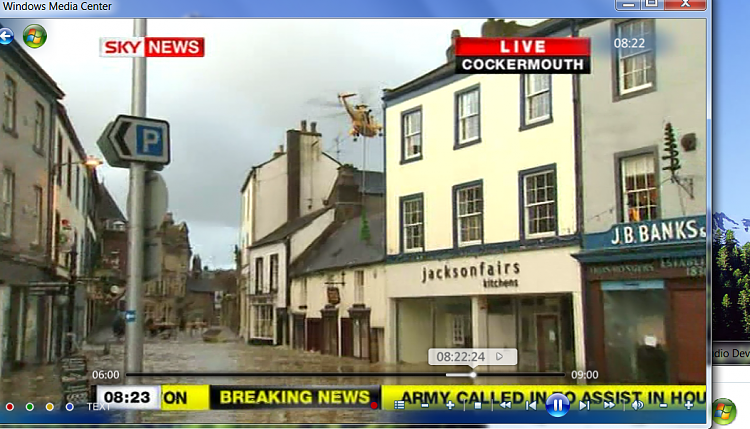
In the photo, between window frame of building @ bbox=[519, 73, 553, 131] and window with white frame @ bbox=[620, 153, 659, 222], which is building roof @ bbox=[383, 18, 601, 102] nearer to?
window frame of building @ bbox=[519, 73, 553, 131]

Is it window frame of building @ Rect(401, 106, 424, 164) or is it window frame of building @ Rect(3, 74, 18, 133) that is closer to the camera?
window frame of building @ Rect(3, 74, 18, 133)

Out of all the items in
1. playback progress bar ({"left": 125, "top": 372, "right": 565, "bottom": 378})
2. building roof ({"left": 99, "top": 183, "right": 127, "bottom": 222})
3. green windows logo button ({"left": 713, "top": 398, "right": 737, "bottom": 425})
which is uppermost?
building roof ({"left": 99, "top": 183, "right": 127, "bottom": 222})

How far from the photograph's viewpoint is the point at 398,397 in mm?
3645

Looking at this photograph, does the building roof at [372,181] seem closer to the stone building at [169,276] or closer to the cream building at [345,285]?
the cream building at [345,285]

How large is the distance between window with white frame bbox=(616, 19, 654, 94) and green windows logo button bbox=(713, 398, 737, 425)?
5.49ft

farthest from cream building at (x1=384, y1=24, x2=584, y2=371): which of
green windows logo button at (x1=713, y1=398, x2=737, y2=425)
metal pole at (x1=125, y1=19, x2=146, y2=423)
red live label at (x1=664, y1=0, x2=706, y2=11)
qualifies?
metal pole at (x1=125, y1=19, x2=146, y2=423)

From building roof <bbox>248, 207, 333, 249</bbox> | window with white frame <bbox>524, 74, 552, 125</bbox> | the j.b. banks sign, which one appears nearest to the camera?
the j.b. banks sign

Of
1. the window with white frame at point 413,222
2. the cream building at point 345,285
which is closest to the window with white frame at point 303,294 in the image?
the cream building at point 345,285

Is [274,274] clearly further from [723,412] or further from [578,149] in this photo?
[723,412]

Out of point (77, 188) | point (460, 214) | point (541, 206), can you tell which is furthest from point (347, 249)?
point (77, 188)

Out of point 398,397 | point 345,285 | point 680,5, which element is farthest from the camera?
point 345,285

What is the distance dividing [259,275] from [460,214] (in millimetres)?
1094

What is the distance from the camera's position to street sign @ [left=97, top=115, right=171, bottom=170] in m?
3.61

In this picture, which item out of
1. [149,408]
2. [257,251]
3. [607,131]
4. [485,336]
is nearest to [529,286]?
[485,336]
